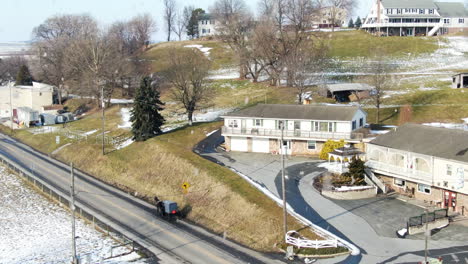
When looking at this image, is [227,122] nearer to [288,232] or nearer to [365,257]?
[288,232]

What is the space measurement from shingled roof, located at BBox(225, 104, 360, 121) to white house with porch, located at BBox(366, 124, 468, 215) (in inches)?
325

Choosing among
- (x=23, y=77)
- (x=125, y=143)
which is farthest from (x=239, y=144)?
(x=23, y=77)

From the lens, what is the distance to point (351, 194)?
42.6 metres

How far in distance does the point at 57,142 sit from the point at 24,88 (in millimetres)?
35709

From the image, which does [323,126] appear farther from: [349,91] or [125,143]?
[125,143]

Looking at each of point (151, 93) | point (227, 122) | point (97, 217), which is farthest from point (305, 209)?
point (151, 93)

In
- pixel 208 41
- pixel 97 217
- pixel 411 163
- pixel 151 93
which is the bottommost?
pixel 97 217

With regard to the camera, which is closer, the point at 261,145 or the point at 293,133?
the point at 293,133

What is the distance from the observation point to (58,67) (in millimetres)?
103812

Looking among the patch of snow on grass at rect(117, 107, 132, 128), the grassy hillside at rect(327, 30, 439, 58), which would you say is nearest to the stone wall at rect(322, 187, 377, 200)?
the patch of snow on grass at rect(117, 107, 132, 128)

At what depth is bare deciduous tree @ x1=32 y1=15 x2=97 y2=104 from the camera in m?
104

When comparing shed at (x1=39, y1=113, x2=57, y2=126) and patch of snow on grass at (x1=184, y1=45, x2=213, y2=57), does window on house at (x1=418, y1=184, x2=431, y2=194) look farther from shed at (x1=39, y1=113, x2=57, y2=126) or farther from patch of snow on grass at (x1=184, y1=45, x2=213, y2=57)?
patch of snow on grass at (x1=184, y1=45, x2=213, y2=57)

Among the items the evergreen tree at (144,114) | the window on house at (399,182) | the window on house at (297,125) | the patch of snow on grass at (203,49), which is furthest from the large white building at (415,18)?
the window on house at (399,182)

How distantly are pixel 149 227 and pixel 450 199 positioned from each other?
77.2 ft
